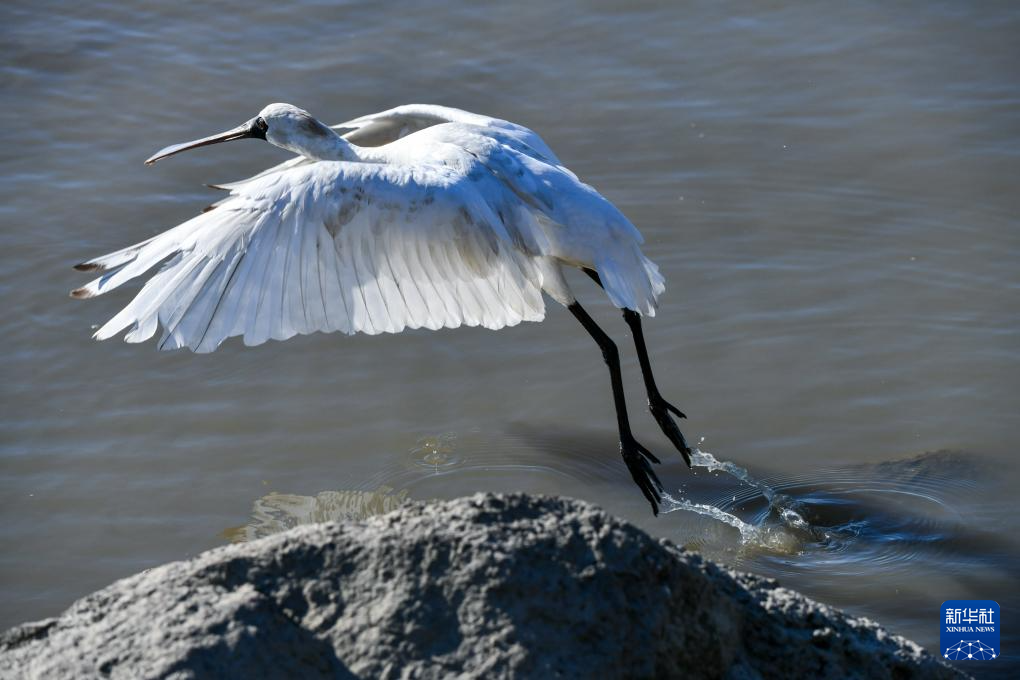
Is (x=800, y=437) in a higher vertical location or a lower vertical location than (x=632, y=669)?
lower

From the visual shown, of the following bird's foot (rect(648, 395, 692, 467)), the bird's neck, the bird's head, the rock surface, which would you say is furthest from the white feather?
the rock surface

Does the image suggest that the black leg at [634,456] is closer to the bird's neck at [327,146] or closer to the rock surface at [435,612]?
the bird's neck at [327,146]

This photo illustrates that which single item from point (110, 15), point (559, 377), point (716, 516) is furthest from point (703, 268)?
point (110, 15)

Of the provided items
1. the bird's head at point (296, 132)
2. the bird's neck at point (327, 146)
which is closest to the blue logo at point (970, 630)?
the bird's neck at point (327, 146)

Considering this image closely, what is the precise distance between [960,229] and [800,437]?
219 cm

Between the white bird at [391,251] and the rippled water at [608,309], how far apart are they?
740 mm

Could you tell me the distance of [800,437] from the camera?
5.40 m

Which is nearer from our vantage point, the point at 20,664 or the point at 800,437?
the point at 20,664

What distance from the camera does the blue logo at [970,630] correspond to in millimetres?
4117

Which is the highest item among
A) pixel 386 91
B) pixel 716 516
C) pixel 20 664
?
pixel 386 91

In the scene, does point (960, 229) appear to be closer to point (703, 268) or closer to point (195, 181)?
point (703, 268)

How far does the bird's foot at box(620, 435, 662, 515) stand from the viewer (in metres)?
4.72

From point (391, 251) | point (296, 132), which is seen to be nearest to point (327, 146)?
point (296, 132)

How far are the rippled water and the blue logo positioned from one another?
0.06 metres
